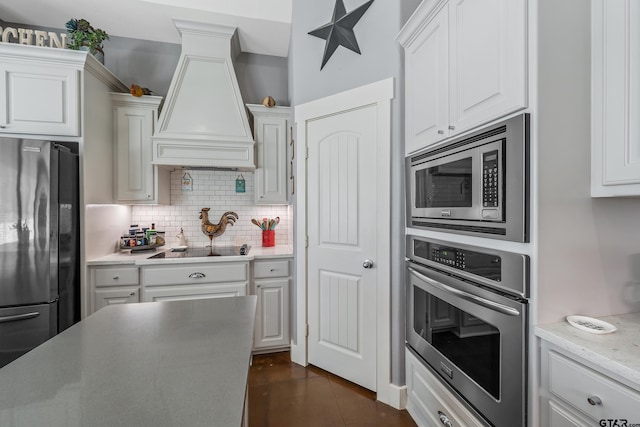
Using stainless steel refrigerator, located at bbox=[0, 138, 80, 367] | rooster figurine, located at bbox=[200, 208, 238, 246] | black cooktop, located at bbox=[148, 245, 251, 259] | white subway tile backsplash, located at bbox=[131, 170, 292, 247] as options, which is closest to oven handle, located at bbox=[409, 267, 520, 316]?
black cooktop, located at bbox=[148, 245, 251, 259]

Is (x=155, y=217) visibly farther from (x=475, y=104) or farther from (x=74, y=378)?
(x=475, y=104)

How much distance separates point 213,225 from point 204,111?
1.14m

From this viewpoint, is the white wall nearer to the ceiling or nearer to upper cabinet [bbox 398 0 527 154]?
upper cabinet [bbox 398 0 527 154]

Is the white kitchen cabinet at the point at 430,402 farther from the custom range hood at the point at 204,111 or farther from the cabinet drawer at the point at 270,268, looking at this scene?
the custom range hood at the point at 204,111

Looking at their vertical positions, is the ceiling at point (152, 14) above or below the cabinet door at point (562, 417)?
above

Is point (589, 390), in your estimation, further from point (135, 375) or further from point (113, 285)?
point (113, 285)

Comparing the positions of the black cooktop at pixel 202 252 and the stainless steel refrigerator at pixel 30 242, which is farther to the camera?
the black cooktop at pixel 202 252

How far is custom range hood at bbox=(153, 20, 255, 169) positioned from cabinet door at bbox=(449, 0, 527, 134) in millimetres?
1936

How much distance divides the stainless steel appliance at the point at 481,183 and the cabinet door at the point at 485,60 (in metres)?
0.08

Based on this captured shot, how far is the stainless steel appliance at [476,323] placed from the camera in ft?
3.46

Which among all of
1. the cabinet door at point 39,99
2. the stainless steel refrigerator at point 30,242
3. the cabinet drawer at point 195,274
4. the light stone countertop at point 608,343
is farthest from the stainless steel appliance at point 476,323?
the cabinet door at point 39,99

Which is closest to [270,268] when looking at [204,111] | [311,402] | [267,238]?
[267,238]

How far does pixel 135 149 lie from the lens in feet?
8.64

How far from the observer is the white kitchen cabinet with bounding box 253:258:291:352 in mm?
2641
